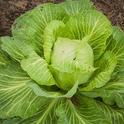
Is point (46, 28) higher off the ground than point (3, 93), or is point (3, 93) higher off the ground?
point (46, 28)

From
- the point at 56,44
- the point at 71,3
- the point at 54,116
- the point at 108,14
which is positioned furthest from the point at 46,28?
the point at 108,14

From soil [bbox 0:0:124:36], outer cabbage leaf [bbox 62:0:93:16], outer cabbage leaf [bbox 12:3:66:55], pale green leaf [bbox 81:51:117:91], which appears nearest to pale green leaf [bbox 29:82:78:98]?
pale green leaf [bbox 81:51:117:91]

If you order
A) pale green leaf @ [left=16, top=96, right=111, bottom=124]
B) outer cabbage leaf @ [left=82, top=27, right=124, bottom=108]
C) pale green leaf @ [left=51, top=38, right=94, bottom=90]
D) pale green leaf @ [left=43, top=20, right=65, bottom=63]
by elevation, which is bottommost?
pale green leaf @ [left=16, top=96, right=111, bottom=124]

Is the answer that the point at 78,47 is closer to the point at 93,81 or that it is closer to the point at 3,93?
the point at 93,81

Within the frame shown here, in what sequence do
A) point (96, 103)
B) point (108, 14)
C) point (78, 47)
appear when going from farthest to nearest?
point (108, 14) < point (96, 103) < point (78, 47)

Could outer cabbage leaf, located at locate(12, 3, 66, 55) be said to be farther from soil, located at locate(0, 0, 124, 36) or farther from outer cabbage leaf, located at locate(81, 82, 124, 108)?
soil, located at locate(0, 0, 124, 36)

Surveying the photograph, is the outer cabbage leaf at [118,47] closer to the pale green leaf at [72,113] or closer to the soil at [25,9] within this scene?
the pale green leaf at [72,113]
